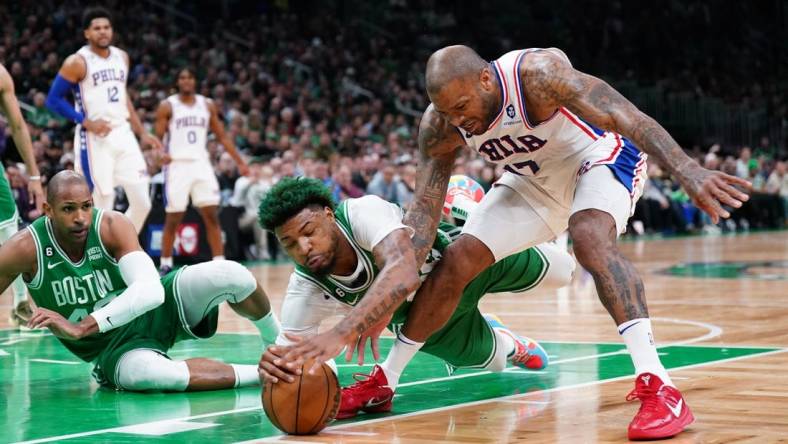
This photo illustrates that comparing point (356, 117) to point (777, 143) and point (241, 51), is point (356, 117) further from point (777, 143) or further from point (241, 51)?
point (777, 143)

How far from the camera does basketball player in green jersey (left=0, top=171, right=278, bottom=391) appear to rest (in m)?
5.54

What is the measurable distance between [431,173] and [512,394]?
1.06 metres

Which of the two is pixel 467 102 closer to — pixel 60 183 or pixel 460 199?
pixel 460 199

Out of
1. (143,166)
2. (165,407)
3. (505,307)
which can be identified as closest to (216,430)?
(165,407)

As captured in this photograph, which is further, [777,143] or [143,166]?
[777,143]

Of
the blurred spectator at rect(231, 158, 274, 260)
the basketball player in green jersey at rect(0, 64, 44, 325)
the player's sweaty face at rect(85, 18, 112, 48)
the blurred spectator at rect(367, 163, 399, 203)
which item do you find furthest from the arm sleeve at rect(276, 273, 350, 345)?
the blurred spectator at rect(367, 163, 399, 203)

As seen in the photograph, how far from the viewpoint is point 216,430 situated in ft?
14.9

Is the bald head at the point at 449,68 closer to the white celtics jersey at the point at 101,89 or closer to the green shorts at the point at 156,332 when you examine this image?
the green shorts at the point at 156,332

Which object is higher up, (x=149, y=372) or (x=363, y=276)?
(x=363, y=276)

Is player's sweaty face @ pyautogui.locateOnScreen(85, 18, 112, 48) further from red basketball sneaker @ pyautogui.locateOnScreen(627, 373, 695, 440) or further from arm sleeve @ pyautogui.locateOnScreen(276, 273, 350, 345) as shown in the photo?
red basketball sneaker @ pyautogui.locateOnScreen(627, 373, 695, 440)

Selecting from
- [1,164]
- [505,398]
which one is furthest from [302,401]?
[1,164]

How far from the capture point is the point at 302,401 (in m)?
4.38

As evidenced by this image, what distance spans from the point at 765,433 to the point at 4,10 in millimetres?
18430

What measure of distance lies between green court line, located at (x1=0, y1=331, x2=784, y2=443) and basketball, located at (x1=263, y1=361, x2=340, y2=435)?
107 millimetres
